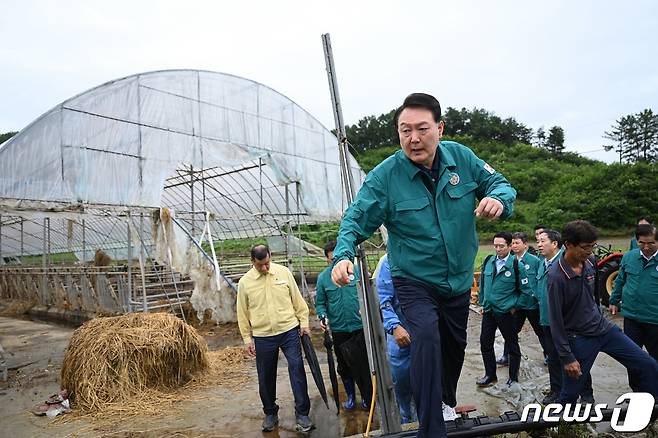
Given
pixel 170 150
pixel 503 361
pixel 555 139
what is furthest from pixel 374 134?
pixel 503 361

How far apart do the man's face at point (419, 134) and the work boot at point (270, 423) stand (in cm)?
293

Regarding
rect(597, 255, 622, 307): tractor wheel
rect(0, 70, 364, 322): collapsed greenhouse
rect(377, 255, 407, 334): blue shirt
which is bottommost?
rect(597, 255, 622, 307): tractor wheel

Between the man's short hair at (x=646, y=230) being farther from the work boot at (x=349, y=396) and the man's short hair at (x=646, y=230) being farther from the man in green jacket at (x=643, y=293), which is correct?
the work boot at (x=349, y=396)

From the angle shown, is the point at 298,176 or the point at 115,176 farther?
the point at 298,176

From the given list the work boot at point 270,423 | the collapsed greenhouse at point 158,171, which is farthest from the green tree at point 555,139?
the work boot at point 270,423

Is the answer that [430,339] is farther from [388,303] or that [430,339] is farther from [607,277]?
[607,277]

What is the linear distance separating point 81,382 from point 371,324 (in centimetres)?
394

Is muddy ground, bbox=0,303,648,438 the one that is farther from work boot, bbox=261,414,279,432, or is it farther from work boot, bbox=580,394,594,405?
work boot, bbox=580,394,594,405

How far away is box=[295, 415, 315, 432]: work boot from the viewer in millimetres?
3848

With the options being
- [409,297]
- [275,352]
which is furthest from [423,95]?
[275,352]

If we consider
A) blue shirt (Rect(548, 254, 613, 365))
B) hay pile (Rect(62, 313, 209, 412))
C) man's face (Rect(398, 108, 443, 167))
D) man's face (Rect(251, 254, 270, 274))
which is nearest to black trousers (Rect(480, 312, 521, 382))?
blue shirt (Rect(548, 254, 613, 365))

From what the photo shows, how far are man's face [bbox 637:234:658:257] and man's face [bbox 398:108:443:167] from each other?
9.70 feet

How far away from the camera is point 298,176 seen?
Answer: 498 inches

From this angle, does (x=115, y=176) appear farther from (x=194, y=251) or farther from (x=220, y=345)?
(x=220, y=345)
